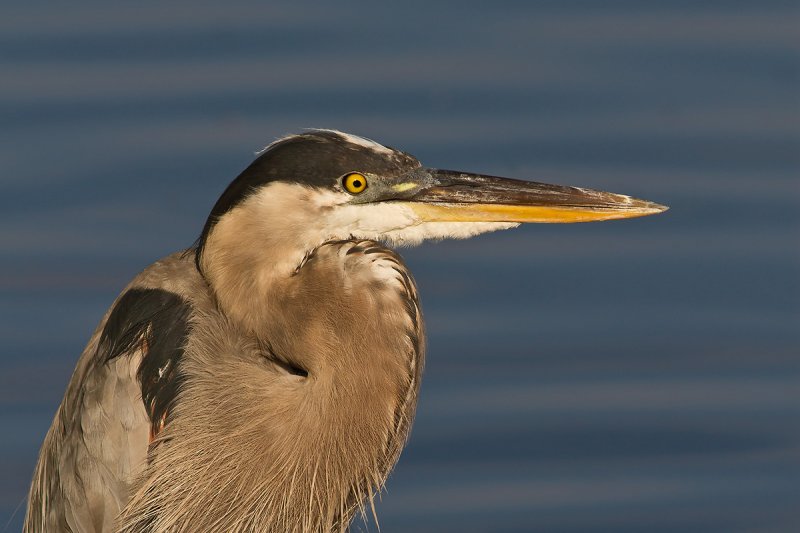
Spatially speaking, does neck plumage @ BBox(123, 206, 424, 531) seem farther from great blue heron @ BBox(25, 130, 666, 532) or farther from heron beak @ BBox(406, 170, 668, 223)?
heron beak @ BBox(406, 170, 668, 223)

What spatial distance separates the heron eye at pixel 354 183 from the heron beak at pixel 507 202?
14cm

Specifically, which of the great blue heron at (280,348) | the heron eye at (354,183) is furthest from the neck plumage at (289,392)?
the heron eye at (354,183)

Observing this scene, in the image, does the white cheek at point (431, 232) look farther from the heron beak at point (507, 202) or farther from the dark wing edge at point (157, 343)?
the dark wing edge at point (157, 343)

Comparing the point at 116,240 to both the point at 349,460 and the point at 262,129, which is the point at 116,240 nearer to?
the point at 262,129

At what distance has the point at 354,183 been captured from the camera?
4.22 m

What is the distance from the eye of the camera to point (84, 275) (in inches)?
256

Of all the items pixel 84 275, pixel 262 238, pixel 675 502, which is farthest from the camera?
pixel 84 275

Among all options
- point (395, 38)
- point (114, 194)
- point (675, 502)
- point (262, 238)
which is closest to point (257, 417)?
point (262, 238)

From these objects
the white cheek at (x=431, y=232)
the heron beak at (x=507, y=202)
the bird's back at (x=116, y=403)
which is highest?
the heron beak at (x=507, y=202)

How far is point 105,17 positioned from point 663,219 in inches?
94.5

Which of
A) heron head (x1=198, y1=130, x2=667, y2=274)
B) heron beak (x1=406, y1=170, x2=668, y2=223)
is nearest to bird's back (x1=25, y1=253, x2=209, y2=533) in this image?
heron head (x1=198, y1=130, x2=667, y2=274)

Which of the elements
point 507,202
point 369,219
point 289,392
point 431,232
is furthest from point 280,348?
point 507,202

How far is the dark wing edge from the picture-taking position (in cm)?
441

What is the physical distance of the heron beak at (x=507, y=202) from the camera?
4.36m
